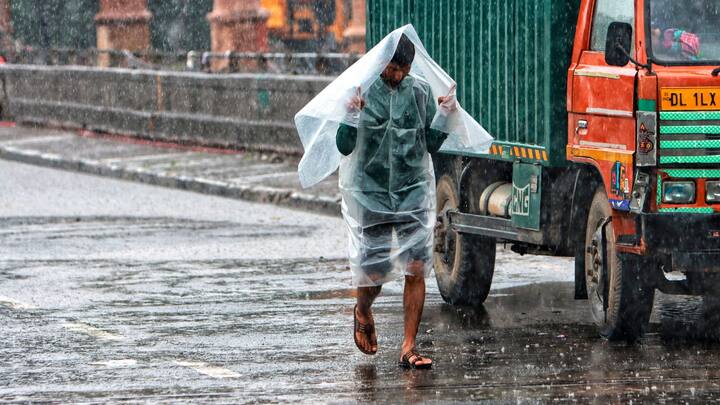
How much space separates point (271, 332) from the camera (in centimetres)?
1054

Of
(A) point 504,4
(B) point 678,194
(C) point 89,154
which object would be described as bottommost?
(C) point 89,154

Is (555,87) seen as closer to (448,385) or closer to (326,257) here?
(448,385)

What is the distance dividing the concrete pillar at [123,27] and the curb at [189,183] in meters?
10.1

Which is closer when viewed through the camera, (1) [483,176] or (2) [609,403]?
(2) [609,403]

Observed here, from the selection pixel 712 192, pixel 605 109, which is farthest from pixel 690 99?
pixel 605 109

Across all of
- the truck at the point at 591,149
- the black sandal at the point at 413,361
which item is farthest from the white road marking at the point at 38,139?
the black sandal at the point at 413,361

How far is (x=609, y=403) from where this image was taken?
8062 mm

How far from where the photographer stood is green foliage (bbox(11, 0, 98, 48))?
4272cm

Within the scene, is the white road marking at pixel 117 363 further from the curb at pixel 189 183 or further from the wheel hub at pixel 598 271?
the curb at pixel 189 183

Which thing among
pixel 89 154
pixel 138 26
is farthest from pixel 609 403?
pixel 138 26

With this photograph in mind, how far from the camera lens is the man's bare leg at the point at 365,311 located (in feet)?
30.8

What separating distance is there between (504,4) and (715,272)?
261cm

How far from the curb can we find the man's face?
9136 mm

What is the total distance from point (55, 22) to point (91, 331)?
33.7 metres
